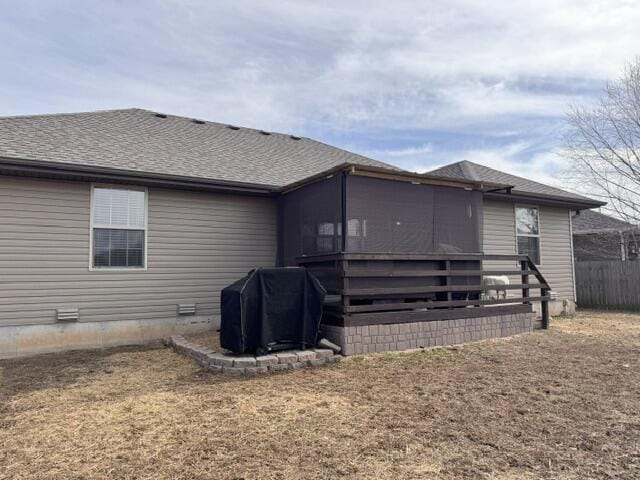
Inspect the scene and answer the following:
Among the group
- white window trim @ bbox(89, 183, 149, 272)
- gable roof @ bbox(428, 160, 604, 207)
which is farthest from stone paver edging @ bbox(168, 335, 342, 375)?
gable roof @ bbox(428, 160, 604, 207)

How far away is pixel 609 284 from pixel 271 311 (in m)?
11.7

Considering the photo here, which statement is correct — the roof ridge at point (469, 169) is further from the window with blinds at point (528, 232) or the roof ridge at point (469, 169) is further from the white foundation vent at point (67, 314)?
the white foundation vent at point (67, 314)

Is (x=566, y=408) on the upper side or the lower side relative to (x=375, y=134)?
lower

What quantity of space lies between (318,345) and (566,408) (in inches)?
116

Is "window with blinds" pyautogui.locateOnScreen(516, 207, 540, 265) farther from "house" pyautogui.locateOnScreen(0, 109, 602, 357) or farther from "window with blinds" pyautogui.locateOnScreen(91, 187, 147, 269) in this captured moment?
"window with blinds" pyautogui.locateOnScreen(91, 187, 147, 269)

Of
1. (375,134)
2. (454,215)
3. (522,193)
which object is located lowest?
(454,215)

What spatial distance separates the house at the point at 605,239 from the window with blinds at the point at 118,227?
609 inches

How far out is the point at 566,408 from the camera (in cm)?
377

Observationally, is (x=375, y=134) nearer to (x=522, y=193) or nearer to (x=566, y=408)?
(x=522, y=193)

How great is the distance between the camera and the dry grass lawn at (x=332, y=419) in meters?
2.72

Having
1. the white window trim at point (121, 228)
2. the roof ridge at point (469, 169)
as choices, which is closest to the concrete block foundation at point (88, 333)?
the white window trim at point (121, 228)

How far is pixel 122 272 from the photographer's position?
277 inches

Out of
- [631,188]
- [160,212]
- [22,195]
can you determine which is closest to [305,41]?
[160,212]

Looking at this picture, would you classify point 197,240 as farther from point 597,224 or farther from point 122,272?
point 597,224
